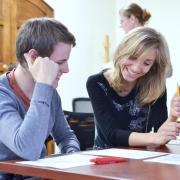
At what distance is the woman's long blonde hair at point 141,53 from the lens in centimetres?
182

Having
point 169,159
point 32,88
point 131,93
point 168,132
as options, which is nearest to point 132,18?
point 131,93

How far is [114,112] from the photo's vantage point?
180 centimetres

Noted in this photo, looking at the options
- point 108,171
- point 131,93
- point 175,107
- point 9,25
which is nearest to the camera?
point 108,171

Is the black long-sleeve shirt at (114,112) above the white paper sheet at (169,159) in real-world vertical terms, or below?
above

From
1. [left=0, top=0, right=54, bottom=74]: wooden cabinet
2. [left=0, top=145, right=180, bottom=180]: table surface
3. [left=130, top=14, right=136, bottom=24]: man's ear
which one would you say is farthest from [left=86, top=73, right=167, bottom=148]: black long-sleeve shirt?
[left=0, top=0, right=54, bottom=74]: wooden cabinet

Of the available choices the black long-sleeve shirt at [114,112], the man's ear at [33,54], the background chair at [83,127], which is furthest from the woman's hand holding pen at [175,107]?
the background chair at [83,127]

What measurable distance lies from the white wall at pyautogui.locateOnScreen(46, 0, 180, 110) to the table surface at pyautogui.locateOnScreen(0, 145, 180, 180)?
11.5ft

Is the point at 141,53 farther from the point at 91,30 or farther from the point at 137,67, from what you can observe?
the point at 91,30

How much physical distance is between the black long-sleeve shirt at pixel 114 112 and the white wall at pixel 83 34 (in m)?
2.75

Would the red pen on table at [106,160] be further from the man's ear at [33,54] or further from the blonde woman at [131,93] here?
the blonde woman at [131,93]

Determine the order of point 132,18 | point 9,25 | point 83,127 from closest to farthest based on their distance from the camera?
point 83,127, point 132,18, point 9,25

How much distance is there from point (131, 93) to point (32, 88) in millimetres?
615

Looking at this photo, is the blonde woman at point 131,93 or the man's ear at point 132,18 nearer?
the blonde woman at point 131,93

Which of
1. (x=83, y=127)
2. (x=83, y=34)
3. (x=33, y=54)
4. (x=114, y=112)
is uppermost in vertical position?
(x=83, y=34)
